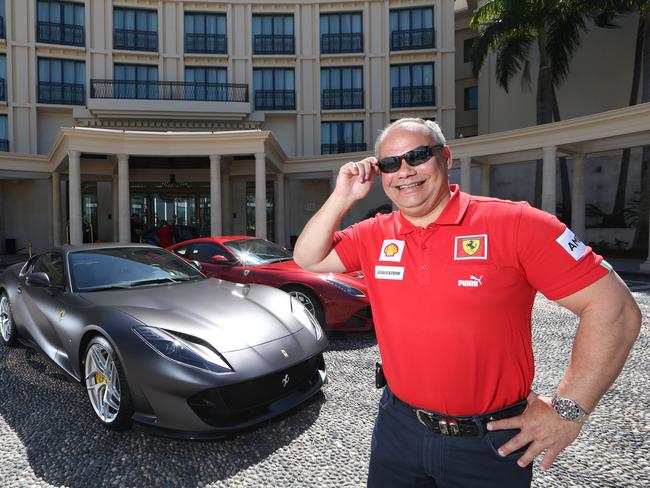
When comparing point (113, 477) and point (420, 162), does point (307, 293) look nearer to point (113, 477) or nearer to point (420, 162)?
point (113, 477)

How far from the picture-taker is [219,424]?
2664mm

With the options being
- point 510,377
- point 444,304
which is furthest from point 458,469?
point 444,304

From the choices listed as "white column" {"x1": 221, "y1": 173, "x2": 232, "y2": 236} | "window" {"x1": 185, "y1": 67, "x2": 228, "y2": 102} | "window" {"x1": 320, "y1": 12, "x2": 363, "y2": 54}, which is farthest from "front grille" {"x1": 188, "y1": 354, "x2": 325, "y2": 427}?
"window" {"x1": 320, "y1": 12, "x2": 363, "y2": 54}

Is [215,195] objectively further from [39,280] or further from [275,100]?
[39,280]

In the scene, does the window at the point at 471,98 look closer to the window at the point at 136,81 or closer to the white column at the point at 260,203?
the white column at the point at 260,203

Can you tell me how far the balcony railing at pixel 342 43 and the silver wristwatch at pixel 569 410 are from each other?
82.7 ft

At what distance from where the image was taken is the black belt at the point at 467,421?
1.33 metres

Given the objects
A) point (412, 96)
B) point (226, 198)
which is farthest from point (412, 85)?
point (226, 198)

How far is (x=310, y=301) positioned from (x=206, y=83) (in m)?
20.8

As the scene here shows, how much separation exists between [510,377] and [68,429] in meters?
3.15

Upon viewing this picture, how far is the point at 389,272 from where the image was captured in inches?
60.5

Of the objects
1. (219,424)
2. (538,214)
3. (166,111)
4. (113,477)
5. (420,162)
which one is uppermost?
(166,111)

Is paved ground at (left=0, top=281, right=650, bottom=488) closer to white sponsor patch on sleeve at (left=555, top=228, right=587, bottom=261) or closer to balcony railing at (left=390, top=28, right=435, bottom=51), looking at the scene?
white sponsor patch on sleeve at (left=555, top=228, right=587, bottom=261)

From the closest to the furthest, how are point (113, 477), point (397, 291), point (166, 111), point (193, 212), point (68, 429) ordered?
point (397, 291), point (113, 477), point (68, 429), point (166, 111), point (193, 212)
